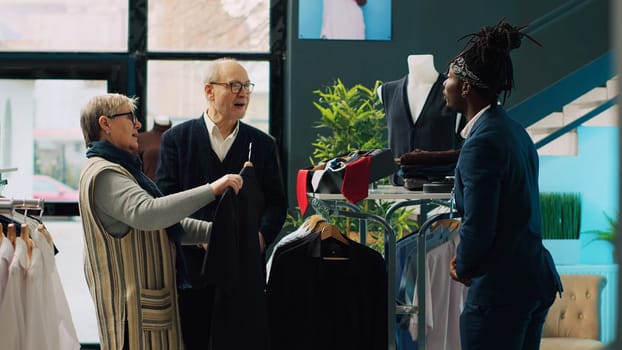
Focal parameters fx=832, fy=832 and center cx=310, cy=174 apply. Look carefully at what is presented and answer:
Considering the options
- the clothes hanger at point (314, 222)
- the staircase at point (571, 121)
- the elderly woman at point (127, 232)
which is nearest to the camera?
the elderly woman at point (127, 232)

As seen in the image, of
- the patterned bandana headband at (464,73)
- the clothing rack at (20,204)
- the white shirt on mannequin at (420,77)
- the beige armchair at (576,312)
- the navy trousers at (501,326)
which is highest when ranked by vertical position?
A: the white shirt on mannequin at (420,77)

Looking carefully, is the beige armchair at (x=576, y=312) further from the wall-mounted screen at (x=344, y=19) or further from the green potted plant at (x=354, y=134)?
the wall-mounted screen at (x=344, y=19)

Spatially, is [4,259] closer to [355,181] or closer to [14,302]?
[14,302]

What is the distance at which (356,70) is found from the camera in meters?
6.50

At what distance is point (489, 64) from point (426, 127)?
1374mm

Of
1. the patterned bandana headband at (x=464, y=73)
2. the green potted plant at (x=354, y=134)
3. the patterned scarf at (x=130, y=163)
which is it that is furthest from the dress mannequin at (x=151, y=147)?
the patterned bandana headband at (x=464, y=73)

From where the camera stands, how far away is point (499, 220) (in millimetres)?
2451

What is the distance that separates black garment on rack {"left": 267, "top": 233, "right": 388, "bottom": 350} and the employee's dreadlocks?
3.01 feet

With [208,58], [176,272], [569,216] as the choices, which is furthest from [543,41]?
[176,272]

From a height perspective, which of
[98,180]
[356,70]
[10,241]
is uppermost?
[356,70]

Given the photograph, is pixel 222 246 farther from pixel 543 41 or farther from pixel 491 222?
pixel 543 41

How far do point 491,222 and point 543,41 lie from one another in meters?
4.71

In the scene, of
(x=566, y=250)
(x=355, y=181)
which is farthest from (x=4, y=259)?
(x=566, y=250)

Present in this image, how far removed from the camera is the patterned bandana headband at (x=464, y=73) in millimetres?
2537
